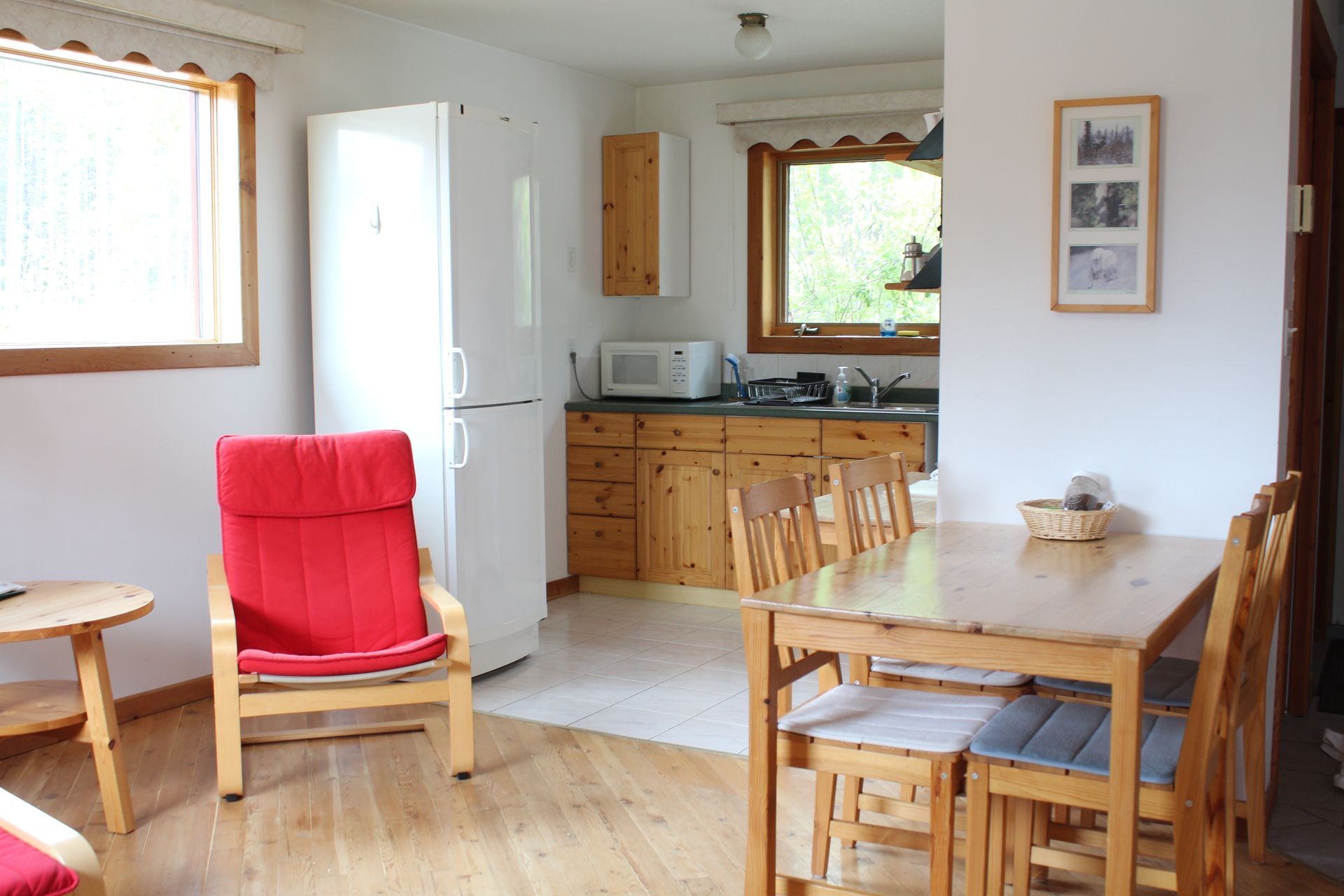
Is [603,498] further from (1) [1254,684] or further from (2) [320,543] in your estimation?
(1) [1254,684]

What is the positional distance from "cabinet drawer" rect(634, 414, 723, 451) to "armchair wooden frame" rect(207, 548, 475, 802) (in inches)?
79.3

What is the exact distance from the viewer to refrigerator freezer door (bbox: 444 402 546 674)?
421cm

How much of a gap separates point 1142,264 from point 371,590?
2292mm

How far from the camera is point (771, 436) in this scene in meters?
5.34

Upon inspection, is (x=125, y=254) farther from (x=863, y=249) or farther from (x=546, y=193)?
(x=863, y=249)

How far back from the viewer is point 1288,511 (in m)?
2.47

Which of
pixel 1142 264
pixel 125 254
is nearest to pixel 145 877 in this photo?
pixel 125 254

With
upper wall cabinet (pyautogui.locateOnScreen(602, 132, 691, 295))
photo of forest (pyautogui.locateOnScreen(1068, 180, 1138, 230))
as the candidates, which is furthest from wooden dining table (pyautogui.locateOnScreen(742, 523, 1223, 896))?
upper wall cabinet (pyautogui.locateOnScreen(602, 132, 691, 295))

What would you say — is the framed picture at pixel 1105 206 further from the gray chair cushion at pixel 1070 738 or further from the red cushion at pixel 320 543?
the red cushion at pixel 320 543

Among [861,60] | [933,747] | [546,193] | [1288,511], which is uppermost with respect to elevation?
[861,60]

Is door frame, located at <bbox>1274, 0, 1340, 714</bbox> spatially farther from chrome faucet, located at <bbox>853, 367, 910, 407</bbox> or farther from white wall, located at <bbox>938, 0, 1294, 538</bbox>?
chrome faucet, located at <bbox>853, 367, 910, 407</bbox>

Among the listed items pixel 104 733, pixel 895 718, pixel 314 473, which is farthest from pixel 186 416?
pixel 895 718

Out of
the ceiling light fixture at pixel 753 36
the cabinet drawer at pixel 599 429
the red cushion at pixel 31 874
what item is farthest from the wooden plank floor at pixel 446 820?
the ceiling light fixture at pixel 753 36

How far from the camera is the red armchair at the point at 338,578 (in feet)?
11.1
